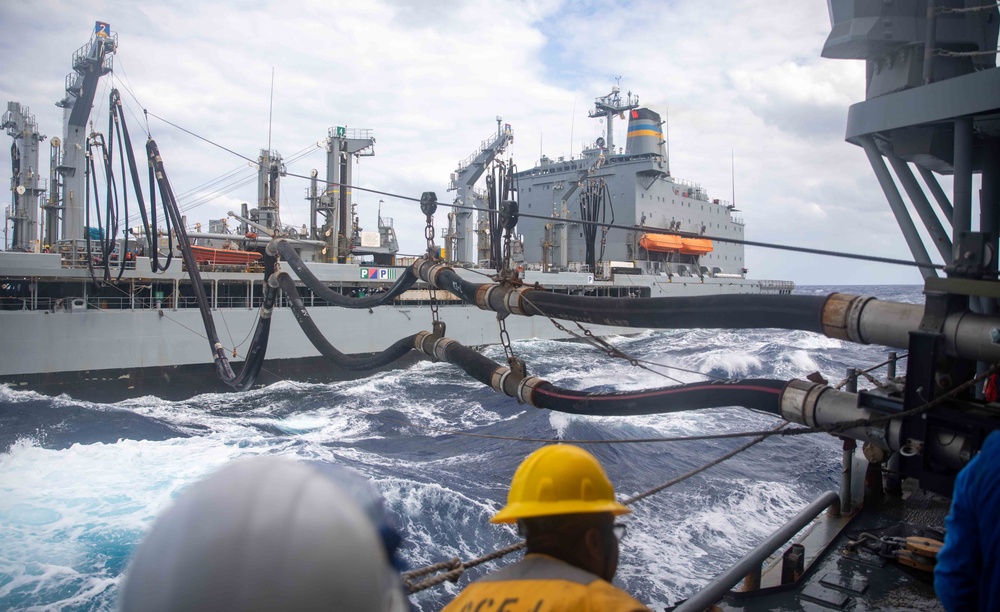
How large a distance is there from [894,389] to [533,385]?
220cm

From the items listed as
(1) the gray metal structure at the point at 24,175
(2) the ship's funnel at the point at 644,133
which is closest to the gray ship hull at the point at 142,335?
(1) the gray metal structure at the point at 24,175

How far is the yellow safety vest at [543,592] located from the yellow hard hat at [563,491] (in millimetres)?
109

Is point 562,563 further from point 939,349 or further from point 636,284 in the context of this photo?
point 636,284

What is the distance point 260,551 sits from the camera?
28.8 inches

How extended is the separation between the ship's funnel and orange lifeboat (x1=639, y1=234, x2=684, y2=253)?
516 cm

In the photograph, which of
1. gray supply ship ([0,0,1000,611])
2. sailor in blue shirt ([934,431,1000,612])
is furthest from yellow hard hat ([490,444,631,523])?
sailor in blue shirt ([934,431,1000,612])

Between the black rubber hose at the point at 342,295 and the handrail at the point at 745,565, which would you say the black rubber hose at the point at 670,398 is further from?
the black rubber hose at the point at 342,295

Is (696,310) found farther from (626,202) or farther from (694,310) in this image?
(626,202)

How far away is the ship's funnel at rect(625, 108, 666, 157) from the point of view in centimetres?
3354

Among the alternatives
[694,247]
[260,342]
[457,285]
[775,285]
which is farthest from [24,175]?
[775,285]

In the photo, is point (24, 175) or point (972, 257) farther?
point (24, 175)

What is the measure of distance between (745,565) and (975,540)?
6.18 ft

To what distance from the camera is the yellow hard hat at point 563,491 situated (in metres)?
1.29

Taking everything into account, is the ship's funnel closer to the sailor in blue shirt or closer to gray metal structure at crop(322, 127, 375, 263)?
gray metal structure at crop(322, 127, 375, 263)
